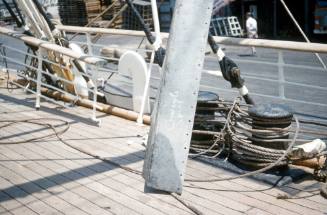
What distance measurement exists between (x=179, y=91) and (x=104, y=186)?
1626 mm

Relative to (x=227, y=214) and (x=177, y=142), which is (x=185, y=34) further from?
(x=227, y=214)

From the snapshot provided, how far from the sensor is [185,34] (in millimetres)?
3025

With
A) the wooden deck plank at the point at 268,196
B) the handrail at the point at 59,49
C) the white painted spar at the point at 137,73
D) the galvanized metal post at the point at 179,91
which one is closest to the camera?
the galvanized metal post at the point at 179,91

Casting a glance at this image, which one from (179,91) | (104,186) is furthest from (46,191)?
(179,91)

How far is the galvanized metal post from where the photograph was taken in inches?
119

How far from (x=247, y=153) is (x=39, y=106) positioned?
4615 mm

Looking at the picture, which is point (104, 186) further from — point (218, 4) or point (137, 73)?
point (218, 4)

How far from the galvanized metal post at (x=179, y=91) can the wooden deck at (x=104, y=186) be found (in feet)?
2.25

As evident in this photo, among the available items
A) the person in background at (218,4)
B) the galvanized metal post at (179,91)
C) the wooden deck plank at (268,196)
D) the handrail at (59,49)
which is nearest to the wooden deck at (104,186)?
the wooden deck plank at (268,196)

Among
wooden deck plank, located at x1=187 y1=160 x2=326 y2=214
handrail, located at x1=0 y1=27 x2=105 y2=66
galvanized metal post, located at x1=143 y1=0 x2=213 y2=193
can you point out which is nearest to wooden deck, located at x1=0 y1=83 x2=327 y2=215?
wooden deck plank, located at x1=187 y1=160 x2=326 y2=214

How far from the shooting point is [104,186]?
410 cm

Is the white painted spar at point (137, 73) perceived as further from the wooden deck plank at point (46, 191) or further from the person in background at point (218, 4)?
the person in background at point (218, 4)

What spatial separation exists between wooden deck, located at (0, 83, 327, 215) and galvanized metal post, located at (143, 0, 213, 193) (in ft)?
2.25

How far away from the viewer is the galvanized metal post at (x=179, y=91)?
9.90 ft
